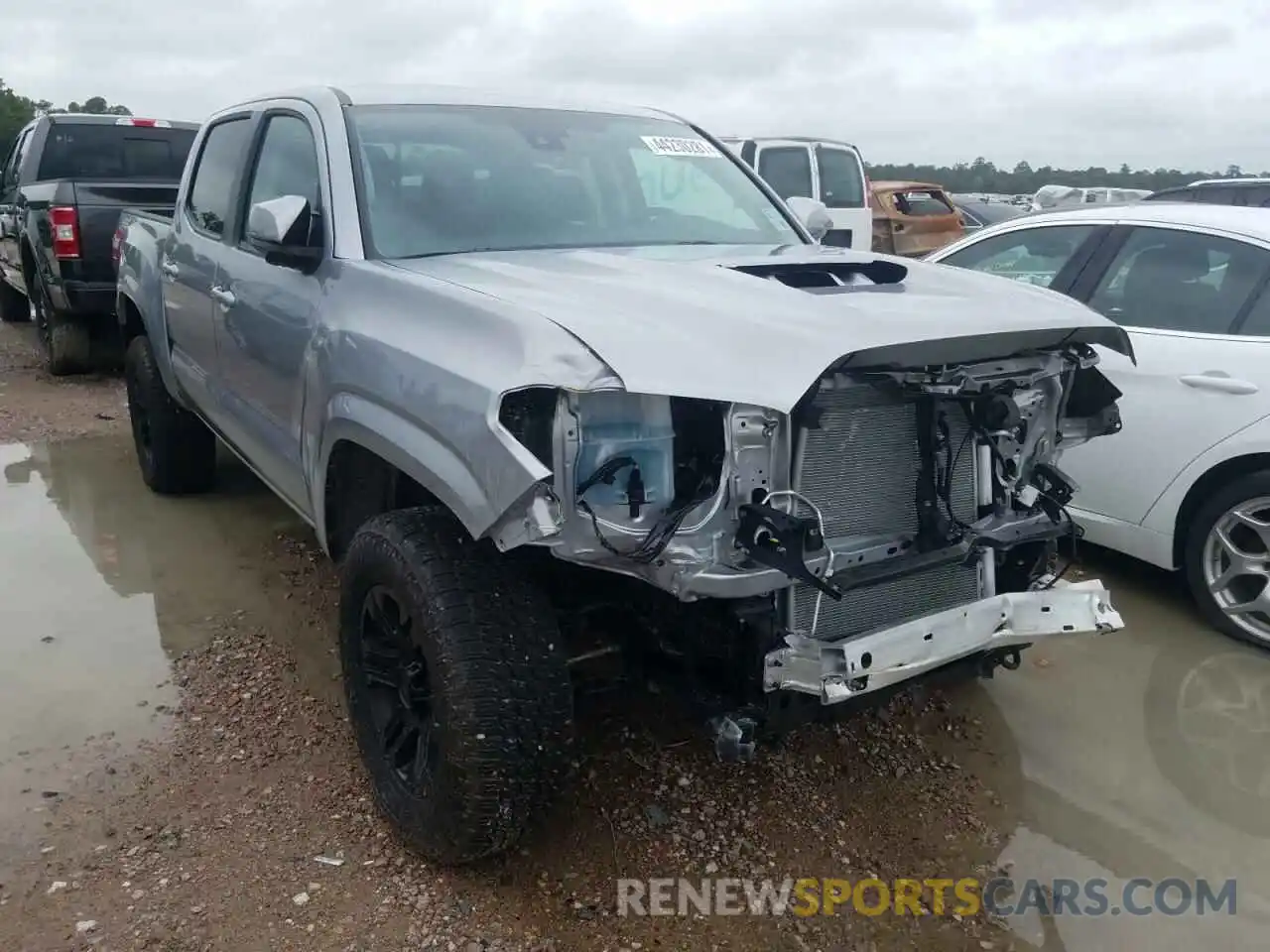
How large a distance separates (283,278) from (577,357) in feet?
5.17

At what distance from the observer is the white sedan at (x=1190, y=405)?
13.0 feet

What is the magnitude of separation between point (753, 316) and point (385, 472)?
1.23 meters

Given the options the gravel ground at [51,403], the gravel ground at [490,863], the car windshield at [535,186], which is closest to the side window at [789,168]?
the gravel ground at [51,403]

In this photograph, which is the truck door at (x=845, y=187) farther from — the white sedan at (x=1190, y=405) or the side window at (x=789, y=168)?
the white sedan at (x=1190, y=405)

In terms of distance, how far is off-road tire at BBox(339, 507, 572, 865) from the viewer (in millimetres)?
2441

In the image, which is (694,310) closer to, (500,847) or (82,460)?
(500,847)

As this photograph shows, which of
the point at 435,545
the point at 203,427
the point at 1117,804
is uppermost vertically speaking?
the point at 435,545

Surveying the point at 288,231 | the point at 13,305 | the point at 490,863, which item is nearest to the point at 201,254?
the point at 288,231

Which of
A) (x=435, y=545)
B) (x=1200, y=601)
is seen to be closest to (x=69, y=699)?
(x=435, y=545)

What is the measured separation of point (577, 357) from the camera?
2268mm

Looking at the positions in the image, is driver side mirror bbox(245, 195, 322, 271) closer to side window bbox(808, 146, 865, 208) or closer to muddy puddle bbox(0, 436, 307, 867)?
muddy puddle bbox(0, 436, 307, 867)

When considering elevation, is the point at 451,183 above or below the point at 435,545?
above

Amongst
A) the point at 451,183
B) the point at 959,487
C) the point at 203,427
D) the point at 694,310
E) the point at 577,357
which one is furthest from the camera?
the point at 203,427

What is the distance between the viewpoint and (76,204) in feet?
25.2
